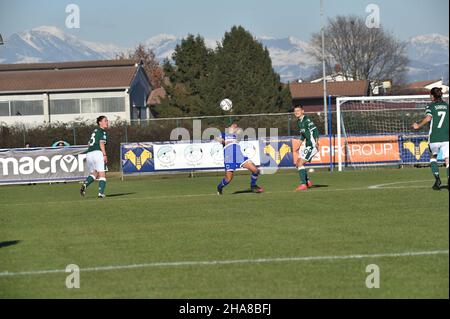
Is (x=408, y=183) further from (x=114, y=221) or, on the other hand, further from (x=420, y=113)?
(x=420, y=113)

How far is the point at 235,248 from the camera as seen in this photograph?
1026 centimetres

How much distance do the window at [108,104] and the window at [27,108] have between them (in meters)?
4.33

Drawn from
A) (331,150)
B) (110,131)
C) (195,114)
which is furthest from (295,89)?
(331,150)

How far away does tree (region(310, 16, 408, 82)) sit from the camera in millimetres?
87938

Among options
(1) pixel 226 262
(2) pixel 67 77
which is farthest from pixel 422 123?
(2) pixel 67 77

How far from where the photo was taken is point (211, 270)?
876 centimetres

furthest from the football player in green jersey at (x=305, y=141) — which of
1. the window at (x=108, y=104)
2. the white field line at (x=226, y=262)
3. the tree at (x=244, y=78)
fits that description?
the window at (x=108, y=104)

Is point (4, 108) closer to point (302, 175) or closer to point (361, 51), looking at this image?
point (361, 51)

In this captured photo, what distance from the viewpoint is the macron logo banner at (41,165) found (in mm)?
31516

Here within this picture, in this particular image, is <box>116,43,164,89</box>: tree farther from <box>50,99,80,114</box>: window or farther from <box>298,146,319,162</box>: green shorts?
<box>298,146,319,162</box>: green shorts

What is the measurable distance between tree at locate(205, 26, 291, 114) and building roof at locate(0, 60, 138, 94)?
8235 millimetres

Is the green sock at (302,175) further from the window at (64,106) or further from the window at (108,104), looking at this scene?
the window at (64,106)

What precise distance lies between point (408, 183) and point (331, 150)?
39.2 ft

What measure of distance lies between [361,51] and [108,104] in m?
32.3
